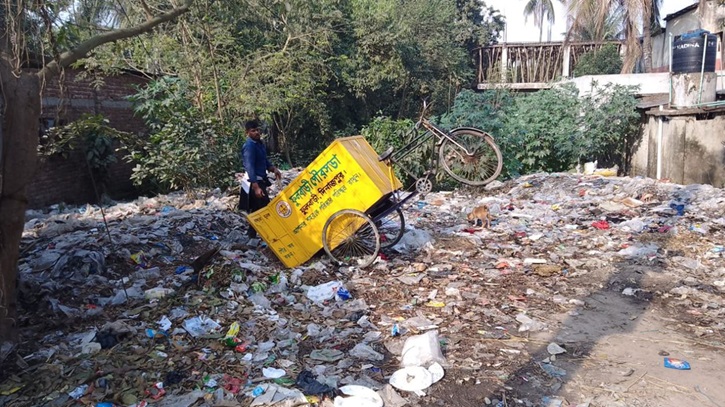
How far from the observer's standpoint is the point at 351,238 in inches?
208

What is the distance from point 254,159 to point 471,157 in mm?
2297

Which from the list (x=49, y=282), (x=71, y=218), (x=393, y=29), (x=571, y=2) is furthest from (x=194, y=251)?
(x=571, y=2)

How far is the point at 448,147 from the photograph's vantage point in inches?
237

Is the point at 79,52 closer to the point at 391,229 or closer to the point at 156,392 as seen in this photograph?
the point at 156,392

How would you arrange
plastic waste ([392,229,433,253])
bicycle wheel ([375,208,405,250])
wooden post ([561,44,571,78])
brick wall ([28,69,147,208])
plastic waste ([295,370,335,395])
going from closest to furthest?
plastic waste ([295,370,335,395]) < bicycle wheel ([375,208,405,250]) < plastic waste ([392,229,433,253]) < brick wall ([28,69,147,208]) < wooden post ([561,44,571,78])

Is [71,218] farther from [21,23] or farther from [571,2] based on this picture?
[571,2]

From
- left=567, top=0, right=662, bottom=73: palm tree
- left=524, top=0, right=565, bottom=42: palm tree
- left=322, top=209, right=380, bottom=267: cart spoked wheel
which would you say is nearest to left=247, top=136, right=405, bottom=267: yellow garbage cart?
left=322, top=209, right=380, bottom=267: cart spoked wheel

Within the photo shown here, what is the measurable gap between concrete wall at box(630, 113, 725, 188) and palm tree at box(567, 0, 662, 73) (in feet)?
25.5

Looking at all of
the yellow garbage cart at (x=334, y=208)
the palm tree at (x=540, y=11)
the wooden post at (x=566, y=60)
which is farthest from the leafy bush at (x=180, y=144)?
the palm tree at (x=540, y=11)

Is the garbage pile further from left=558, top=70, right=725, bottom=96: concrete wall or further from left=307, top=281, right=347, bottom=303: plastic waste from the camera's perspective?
left=558, top=70, right=725, bottom=96: concrete wall

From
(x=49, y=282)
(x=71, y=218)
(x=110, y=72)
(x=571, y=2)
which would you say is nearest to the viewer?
(x=49, y=282)

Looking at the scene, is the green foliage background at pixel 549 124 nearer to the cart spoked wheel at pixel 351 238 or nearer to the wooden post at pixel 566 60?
the cart spoked wheel at pixel 351 238

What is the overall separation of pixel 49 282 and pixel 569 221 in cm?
622

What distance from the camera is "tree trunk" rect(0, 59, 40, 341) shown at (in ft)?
10.7
